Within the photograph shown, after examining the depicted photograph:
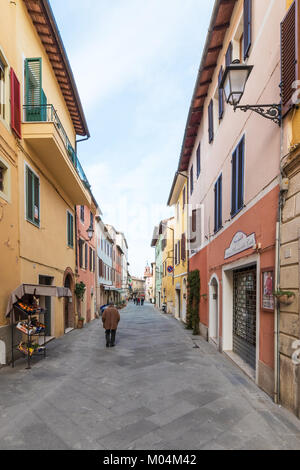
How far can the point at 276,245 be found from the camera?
5.23 meters

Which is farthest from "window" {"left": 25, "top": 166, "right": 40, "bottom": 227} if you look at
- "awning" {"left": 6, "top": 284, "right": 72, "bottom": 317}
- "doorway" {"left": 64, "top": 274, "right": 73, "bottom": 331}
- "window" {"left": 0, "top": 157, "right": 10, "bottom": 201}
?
"doorway" {"left": 64, "top": 274, "right": 73, "bottom": 331}

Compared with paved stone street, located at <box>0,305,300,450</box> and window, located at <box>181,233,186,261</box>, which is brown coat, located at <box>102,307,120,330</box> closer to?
paved stone street, located at <box>0,305,300,450</box>

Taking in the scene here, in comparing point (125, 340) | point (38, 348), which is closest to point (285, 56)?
point (38, 348)

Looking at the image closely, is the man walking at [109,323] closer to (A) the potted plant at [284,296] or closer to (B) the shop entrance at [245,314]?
(B) the shop entrance at [245,314]

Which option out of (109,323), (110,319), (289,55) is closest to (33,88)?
(289,55)

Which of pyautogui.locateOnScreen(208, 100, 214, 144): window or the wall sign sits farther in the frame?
pyautogui.locateOnScreen(208, 100, 214, 144): window

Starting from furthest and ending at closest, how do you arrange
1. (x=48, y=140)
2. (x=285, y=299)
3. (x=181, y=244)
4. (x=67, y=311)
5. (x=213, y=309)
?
1. (x=181, y=244)
2. (x=67, y=311)
3. (x=213, y=309)
4. (x=48, y=140)
5. (x=285, y=299)

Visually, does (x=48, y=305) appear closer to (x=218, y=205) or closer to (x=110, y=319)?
(x=110, y=319)

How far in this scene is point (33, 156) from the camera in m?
9.51

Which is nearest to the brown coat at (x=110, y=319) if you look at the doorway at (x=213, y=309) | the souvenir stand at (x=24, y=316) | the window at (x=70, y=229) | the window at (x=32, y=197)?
the souvenir stand at (x=24, y=316)

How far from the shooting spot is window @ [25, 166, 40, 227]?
29.7 feet

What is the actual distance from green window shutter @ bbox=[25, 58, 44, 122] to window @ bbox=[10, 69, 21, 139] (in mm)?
666

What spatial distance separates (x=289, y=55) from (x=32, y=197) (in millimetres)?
7703
